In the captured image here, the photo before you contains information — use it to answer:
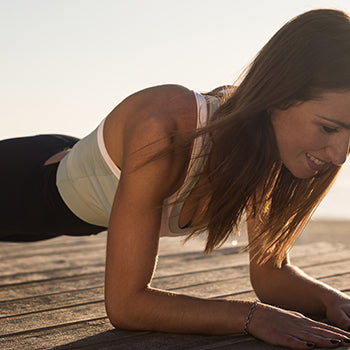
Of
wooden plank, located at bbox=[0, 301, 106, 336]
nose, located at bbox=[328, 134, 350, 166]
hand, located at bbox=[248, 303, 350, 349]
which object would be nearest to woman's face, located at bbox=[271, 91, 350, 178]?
nose, located at bbox=[328, 134, 350, 166]

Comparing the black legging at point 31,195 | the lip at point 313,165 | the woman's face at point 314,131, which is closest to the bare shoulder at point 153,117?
the woman's face at point 314,131

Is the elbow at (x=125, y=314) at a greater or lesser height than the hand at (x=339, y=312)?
greater

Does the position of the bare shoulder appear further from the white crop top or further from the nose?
the nose

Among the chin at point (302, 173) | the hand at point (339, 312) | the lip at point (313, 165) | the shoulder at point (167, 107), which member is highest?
the shoulder at point (167, 107)

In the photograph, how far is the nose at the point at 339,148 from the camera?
163cm

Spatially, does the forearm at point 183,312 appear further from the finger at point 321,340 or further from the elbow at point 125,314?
the finger at point 321,340

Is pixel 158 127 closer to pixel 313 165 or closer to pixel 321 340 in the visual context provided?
pixel 313 165

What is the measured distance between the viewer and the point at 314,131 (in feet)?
5.35

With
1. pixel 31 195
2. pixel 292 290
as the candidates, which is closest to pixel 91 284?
pixel 31 195

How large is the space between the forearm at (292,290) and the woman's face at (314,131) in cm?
49

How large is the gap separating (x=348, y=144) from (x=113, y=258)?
778 mm

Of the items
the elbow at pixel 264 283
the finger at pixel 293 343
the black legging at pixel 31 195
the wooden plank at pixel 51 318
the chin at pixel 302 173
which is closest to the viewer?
the finger at pixel 293 343

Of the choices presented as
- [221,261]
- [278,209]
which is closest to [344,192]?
[221,261]

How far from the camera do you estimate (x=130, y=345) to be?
1.66 meters
